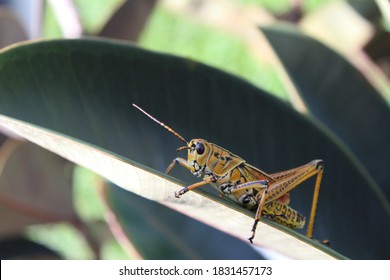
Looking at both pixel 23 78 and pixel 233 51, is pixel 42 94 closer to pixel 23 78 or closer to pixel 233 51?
pixel 23 78

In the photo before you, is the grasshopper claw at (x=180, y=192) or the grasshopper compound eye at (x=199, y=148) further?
the grasshopper compound eye at (x=199, y=148)

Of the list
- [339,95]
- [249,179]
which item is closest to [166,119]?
[249,179]

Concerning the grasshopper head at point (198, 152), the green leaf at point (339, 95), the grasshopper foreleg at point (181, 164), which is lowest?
the grasshopper foreleg at point (181, 164)

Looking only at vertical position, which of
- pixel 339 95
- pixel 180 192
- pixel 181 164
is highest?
pixel 339 95

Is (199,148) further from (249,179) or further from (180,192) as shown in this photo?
(180,192)

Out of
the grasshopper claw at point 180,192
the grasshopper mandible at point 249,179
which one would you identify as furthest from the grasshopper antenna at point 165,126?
the grasshopper claw at point 180,192

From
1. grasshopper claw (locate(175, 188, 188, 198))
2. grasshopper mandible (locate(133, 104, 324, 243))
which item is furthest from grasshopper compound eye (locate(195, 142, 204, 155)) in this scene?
grasshopper claw (locate(175, 188, 188, 198))

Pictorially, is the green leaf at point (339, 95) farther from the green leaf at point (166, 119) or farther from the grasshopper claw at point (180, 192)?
the grasshopper claw at point (180, 192)
